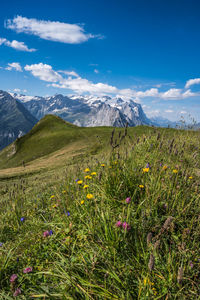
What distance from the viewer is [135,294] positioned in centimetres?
194

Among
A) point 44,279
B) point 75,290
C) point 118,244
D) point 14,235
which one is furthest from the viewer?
point 14,235

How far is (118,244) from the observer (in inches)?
91.0

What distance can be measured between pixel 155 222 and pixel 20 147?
2707 inches

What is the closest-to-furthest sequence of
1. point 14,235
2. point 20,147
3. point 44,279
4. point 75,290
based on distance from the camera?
1. point 75,290
2. point 44,279
3. point 14,235
4. point 20,147

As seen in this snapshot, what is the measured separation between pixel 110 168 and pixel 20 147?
67374mm

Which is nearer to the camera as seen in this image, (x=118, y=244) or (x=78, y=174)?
(x=118, y=244)

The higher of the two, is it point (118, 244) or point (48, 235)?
point (118, 244)

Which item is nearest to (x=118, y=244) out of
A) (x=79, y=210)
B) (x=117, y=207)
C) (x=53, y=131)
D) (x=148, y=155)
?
(x=117, y=207)

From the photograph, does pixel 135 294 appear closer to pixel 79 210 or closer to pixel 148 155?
pixel 79 210

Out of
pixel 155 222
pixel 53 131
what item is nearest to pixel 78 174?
pixel 155 222

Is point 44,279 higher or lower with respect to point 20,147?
higher

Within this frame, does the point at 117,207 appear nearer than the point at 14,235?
Yes

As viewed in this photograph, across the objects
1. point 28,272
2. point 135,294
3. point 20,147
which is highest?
point 135,294

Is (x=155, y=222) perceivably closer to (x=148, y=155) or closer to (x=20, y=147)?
(x=148, y=155)
